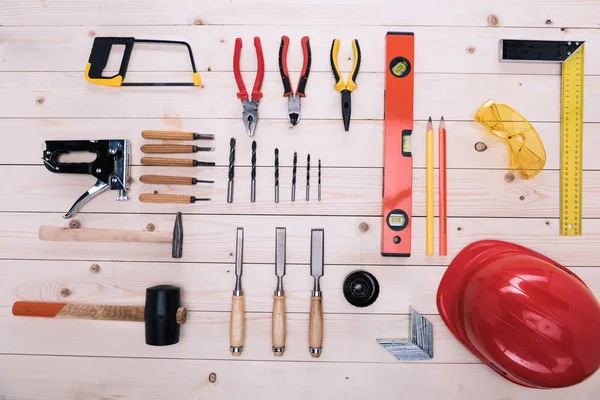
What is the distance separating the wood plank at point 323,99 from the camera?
1.47m

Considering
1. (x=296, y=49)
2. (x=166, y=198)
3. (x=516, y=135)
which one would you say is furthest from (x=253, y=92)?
(x=516, y=135)

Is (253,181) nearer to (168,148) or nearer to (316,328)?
(168,148)

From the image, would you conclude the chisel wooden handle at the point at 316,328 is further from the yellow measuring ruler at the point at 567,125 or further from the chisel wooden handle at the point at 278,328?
the yellow measuring ruler at the point at 567,125

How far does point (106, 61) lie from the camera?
4.87ft

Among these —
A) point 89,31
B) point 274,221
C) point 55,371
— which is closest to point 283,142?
point 274,221

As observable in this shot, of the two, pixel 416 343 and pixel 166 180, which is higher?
pixel 166 180

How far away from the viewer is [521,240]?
4.74ft

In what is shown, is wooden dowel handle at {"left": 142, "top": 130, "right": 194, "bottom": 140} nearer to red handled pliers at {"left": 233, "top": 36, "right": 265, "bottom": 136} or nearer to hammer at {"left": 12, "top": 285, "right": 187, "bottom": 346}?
red handled pliers at {"left": 233, "top": 36, "right": 265, "bottom": 136}

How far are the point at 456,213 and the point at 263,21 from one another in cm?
100

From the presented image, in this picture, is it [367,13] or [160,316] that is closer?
[160,316]

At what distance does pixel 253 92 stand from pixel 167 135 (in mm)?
342

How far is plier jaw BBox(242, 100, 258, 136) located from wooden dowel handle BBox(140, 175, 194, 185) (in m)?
0.28

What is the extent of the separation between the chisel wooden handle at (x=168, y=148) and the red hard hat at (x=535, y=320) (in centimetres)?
104

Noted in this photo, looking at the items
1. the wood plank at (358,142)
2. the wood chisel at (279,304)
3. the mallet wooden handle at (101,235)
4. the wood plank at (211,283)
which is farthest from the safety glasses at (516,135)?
the mallet wooden handle at (101,235)
